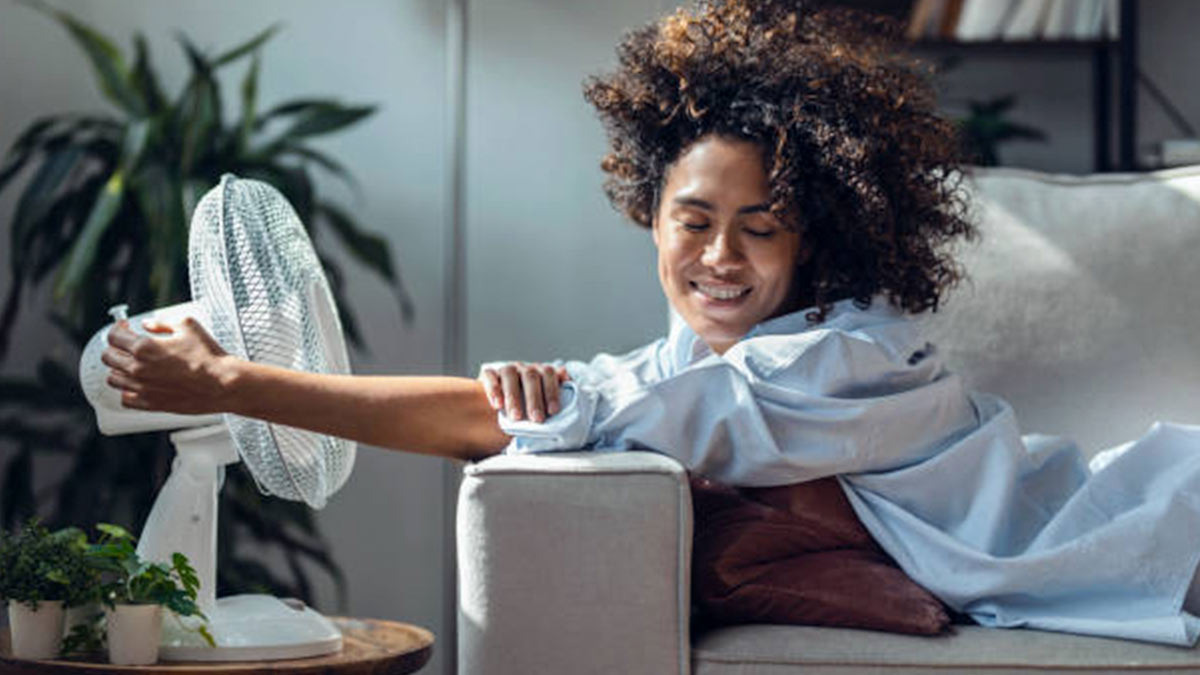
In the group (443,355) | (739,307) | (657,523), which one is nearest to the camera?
(657,523)

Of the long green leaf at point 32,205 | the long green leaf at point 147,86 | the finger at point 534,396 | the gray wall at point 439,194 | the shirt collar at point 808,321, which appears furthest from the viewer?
the gray wall at point 439,194

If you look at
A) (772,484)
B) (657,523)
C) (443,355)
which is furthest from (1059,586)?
(443,355)

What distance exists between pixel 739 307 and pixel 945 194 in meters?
0.30

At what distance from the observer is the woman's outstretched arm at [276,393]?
148 cm

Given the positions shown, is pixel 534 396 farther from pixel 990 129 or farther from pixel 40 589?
pixel 990 129

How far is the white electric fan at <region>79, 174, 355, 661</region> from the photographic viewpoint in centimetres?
153

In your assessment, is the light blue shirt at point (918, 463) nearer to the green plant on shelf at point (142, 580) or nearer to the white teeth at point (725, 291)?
the white teeth at point (725, 291)

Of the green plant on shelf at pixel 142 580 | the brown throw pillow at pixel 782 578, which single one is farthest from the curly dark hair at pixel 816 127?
the green plant on shelf at pixel 142 580

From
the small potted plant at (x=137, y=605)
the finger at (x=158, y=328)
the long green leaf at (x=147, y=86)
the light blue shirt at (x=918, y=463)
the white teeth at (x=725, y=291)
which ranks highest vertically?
the long green leaf at (x=147, y=86)

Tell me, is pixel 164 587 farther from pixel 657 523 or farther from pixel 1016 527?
pixel 1016 527

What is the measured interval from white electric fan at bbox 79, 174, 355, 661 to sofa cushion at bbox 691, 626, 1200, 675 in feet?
1.39

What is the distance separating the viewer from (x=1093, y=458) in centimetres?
208

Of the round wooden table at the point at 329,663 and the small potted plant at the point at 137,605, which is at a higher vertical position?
the small potted plant at the point at 137,605

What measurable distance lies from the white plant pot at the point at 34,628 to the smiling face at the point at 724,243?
763 millimetres
